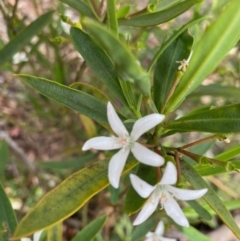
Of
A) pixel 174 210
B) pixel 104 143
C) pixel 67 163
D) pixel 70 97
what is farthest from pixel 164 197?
pixel 67 163

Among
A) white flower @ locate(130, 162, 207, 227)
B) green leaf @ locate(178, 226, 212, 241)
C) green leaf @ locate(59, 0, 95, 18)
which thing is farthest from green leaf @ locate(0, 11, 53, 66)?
green leaf @ locate(178, 226, 212, 241)

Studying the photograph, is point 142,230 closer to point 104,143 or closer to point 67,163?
point 67,163

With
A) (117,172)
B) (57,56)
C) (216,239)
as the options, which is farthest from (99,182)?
(216,239)

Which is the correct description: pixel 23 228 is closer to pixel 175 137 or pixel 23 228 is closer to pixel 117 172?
pixel 117 172

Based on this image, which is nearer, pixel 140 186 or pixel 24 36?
pixel 140 186

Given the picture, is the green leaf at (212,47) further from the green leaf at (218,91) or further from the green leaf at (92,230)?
the green leaf at (218,91)

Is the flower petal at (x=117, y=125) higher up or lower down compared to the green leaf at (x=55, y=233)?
higher up

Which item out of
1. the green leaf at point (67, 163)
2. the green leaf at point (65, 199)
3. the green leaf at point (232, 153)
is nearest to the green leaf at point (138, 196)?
the green leaf at point (65, 199)
